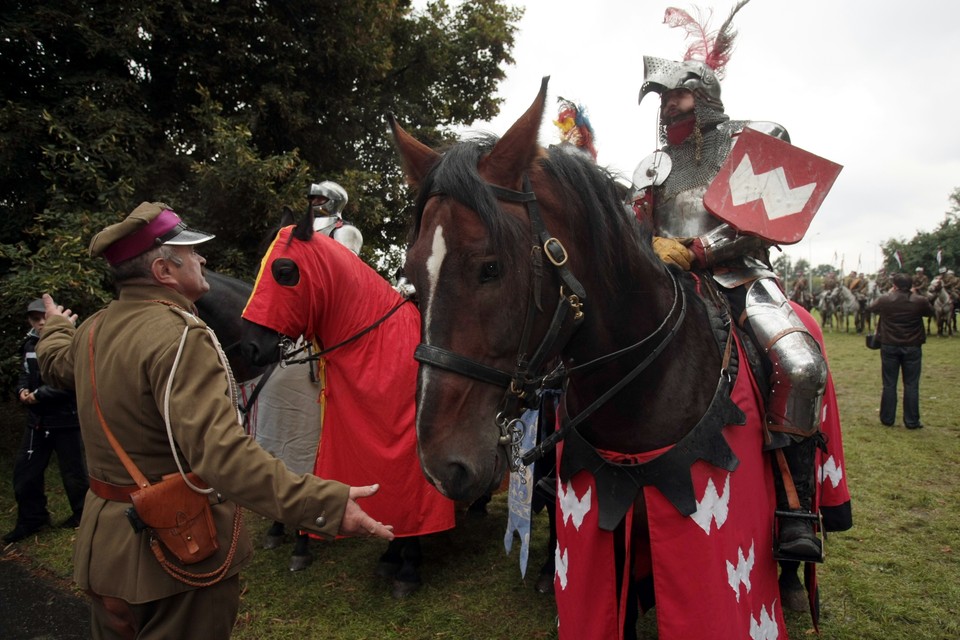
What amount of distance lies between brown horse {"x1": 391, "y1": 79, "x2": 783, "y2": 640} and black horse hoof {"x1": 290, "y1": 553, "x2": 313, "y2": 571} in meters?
Answer: 2.62

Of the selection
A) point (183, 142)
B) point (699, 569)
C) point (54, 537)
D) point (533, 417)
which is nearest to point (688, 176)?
point (533, 417)

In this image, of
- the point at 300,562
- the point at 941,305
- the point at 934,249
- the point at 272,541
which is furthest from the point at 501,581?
the point at 934,249

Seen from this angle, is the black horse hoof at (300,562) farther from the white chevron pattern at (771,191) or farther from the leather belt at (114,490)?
the white chevron pattern at (771,191)

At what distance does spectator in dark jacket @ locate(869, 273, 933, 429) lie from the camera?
8.34 metres

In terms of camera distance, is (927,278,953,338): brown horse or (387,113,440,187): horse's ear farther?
(927,278,953,338): brown horse

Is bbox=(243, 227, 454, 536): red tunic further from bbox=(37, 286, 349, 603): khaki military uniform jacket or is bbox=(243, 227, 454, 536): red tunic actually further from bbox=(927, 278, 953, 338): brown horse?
bbox=(927, 278, 953, 338): brown horse

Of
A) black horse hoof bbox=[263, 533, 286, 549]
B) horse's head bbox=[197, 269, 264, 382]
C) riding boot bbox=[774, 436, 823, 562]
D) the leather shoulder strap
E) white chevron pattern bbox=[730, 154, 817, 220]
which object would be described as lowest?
black horse hoof bbox=[263, 533, 286, 549]

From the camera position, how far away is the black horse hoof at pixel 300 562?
4203 mm

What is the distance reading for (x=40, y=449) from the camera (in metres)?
5.34

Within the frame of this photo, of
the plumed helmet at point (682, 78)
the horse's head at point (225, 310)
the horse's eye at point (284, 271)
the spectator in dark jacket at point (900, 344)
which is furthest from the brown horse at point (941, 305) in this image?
the horse's eye at point (284, 271)

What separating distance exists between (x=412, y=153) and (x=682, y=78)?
169 centimetres

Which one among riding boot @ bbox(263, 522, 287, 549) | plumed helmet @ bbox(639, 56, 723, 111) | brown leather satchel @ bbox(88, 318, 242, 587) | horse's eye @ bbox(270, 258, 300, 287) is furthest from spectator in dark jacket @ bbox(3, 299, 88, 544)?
plumed helmet @ bbox(639, 56, 723, 111)

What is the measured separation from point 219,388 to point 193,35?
26.5 ft

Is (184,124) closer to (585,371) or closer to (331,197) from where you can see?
(331,197)
